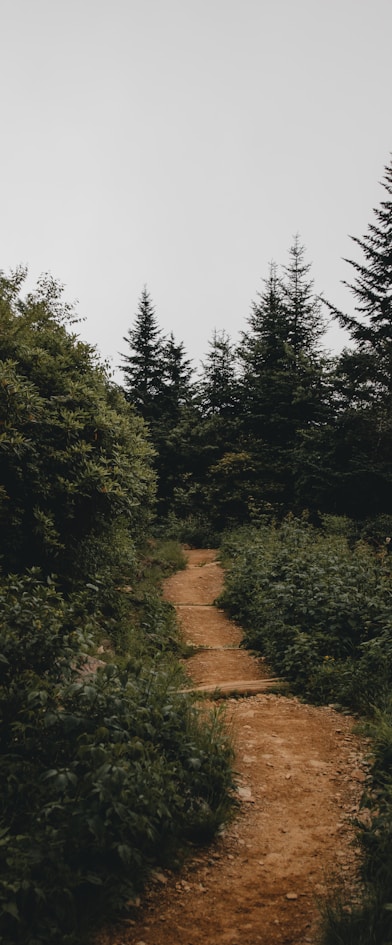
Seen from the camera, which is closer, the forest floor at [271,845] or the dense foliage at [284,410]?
the forest floor at [271,845]

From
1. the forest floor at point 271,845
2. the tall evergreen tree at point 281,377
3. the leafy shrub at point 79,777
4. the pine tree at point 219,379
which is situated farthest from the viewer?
the pine tree at point 219,379

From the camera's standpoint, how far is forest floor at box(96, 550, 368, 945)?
2443mm

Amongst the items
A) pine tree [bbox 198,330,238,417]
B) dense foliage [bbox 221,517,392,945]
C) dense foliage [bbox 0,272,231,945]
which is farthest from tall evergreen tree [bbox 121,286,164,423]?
dense foliage [bbox 0,272,231,945]

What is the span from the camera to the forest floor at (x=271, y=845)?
96.2 inches

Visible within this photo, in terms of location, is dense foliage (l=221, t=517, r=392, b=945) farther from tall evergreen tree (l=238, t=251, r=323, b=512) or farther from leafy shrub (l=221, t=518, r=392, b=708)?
tall evergreen tree (l=238, t=251, r=323, b=512)

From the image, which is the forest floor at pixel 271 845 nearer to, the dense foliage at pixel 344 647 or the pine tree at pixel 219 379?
the dense foliage at pixel 344 647

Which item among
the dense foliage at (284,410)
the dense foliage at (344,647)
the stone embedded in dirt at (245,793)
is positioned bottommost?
the stone embedded in dirt at (245,793)

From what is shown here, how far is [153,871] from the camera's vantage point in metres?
2.73

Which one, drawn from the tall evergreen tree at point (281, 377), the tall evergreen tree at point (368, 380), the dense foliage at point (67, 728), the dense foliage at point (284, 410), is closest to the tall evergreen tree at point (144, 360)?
the dense foliage at point (284, 410)

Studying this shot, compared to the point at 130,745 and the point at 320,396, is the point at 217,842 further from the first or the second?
the point at 320,396

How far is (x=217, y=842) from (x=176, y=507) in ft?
68.7

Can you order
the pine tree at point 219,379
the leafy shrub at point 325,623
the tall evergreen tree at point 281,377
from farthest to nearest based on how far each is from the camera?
the pine tree at point 219,379
the tall evergreen tree at point 281,377
the leafy shrub at point 325,623

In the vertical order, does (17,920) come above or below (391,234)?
below

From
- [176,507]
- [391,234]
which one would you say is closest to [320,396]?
[391,234]
